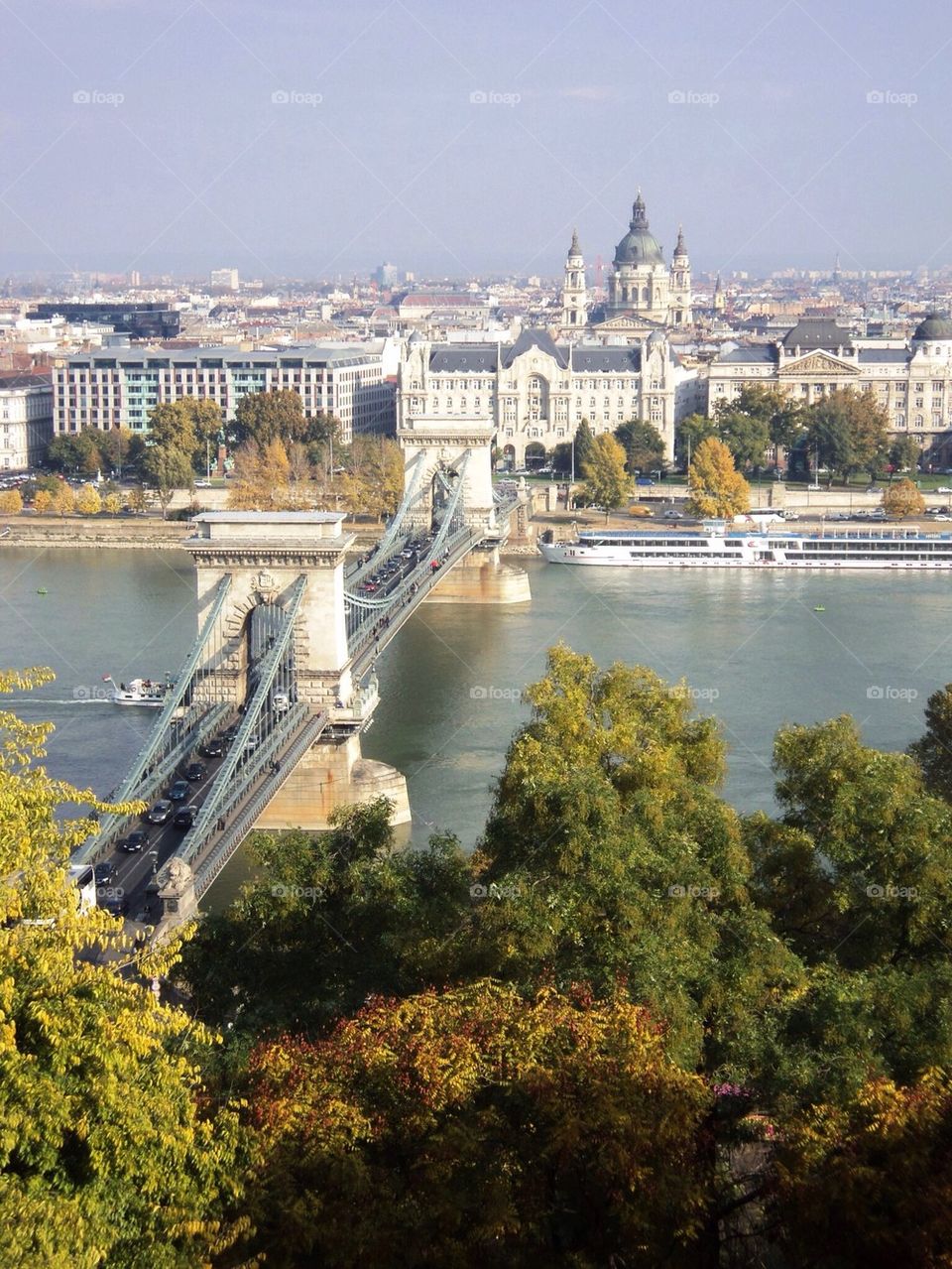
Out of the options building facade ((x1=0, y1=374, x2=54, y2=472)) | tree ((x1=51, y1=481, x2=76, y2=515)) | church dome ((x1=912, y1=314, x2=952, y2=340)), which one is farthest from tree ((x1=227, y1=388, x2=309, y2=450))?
church dome ((x1=912, y1=314, x2=952, y2=340))

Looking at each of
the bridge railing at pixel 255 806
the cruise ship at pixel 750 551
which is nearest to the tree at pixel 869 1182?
the bridge railing at pixel 255 806

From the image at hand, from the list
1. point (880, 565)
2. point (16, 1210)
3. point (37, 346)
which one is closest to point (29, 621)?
point (880, 565)

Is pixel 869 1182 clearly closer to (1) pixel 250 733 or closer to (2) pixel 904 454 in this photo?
(1) pixel 250 733

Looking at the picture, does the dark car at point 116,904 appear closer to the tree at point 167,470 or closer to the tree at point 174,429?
the tree at point 167,470

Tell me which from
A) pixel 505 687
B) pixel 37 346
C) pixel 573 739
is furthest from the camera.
Result: pixel 37 346

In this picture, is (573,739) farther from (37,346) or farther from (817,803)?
(37,346)
